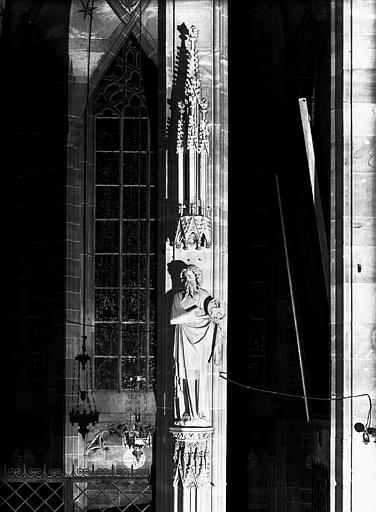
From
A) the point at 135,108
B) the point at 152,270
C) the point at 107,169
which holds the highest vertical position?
the point at 135,108

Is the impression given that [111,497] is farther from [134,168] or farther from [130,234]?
[134,168]

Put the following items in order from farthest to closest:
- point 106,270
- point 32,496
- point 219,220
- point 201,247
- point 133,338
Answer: point 106,270 < point 133,338 < point 32,496 < point 219,220 < point 201,247

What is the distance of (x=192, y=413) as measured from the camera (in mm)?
13453

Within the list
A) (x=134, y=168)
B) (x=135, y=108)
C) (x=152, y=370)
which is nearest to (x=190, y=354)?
(x=152, y=370)

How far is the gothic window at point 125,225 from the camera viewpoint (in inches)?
721

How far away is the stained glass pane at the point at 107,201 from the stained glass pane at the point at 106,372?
6.82 ft

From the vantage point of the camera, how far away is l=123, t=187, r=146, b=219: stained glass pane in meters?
18.7

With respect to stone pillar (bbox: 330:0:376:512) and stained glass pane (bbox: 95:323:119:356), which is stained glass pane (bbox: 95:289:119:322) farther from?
stone pillar (bbox: 330:0:376:512)

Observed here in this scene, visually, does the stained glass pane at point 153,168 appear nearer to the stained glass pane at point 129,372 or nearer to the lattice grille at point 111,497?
the stained glass pane at point 129,372

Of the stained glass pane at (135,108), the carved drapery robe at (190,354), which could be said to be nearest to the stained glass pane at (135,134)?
the stained glass pane at (135,108)

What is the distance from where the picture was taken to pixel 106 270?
728 inches

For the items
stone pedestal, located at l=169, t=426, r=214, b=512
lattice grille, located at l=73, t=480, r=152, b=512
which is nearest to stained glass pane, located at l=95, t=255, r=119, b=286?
lattice grille, located at l=73, t=480, r=152, b=512

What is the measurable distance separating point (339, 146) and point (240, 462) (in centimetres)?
591

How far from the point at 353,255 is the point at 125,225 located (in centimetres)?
584
